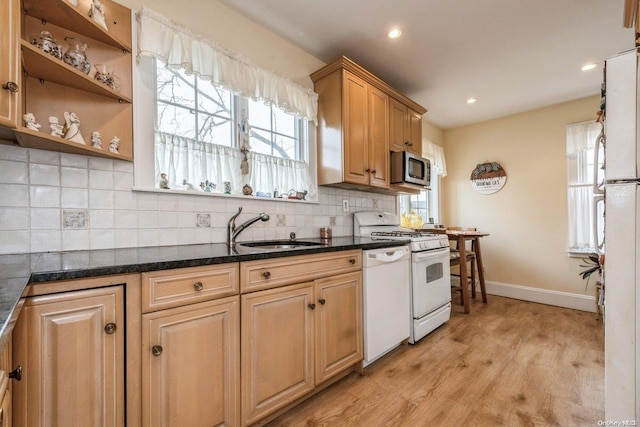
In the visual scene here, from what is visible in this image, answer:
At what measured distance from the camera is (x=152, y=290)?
1.00m

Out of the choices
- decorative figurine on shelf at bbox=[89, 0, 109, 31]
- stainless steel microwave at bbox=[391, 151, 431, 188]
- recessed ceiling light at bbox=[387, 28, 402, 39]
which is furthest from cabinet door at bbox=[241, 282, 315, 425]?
recessed ceiling light at bbox=[387, 28, 402, 39]

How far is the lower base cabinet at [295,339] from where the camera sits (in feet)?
4.18

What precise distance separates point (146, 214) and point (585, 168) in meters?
4.50

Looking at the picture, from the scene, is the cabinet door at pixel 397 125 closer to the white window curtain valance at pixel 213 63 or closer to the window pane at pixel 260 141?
the white window curtain valance at pixel 213 63

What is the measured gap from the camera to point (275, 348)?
136cm

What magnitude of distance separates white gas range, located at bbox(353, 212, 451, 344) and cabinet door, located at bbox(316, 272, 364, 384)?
679 millimetres

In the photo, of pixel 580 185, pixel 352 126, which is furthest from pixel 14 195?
pixel 580 185

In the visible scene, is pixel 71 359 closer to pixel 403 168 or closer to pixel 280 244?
pixel 280 244

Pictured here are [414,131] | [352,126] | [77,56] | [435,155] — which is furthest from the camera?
[435,155]

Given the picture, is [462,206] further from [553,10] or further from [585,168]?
[553,10]

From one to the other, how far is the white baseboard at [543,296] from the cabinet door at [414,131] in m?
2.16

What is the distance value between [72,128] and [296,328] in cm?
A: 142

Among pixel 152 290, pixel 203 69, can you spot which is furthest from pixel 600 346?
pixel 203 69

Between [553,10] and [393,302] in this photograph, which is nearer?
[553,10]
